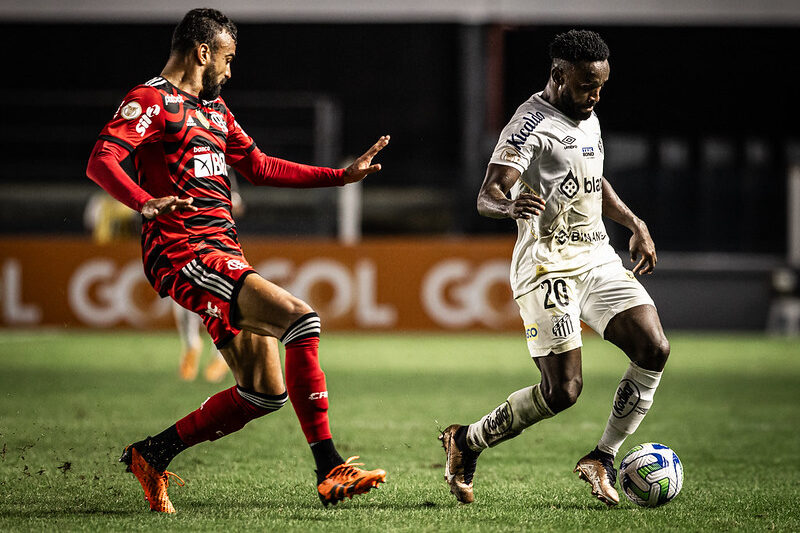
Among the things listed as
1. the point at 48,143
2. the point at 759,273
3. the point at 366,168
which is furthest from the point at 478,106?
the point at 366,168

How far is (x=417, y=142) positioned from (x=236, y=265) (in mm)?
19479

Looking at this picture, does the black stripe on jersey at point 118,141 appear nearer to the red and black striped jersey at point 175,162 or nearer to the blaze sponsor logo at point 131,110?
the red and black striped jersey at point 175,162

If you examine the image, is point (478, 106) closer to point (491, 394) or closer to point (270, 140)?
point (270, 140)

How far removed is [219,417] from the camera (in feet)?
15.9

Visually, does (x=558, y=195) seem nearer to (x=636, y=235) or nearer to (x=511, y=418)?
(x=636, y=235)

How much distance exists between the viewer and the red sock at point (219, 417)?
190 inches

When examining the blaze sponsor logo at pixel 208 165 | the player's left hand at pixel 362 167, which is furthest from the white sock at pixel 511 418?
the blaze sponsor logo at pixel 208 165

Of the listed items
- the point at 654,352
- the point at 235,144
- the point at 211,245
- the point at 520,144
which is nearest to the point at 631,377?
the point at 654,352

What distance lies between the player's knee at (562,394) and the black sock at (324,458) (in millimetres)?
999

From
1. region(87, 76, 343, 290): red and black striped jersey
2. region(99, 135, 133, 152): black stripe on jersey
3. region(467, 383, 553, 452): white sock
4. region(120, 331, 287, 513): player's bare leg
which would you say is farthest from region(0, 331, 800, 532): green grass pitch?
region(99, 135, 133, 152): black stripe on jersey

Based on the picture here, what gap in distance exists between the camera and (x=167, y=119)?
15.0ft

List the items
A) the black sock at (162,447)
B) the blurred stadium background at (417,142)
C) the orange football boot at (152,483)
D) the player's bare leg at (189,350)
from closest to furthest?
A: the orange football boot at (152,483)
the black sock at (162,447)
the player's bare leg at (189,350)
the blurred stadium background at (417,142)

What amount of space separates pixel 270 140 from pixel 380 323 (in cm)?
599

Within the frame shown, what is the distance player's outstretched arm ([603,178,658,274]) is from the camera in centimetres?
532
